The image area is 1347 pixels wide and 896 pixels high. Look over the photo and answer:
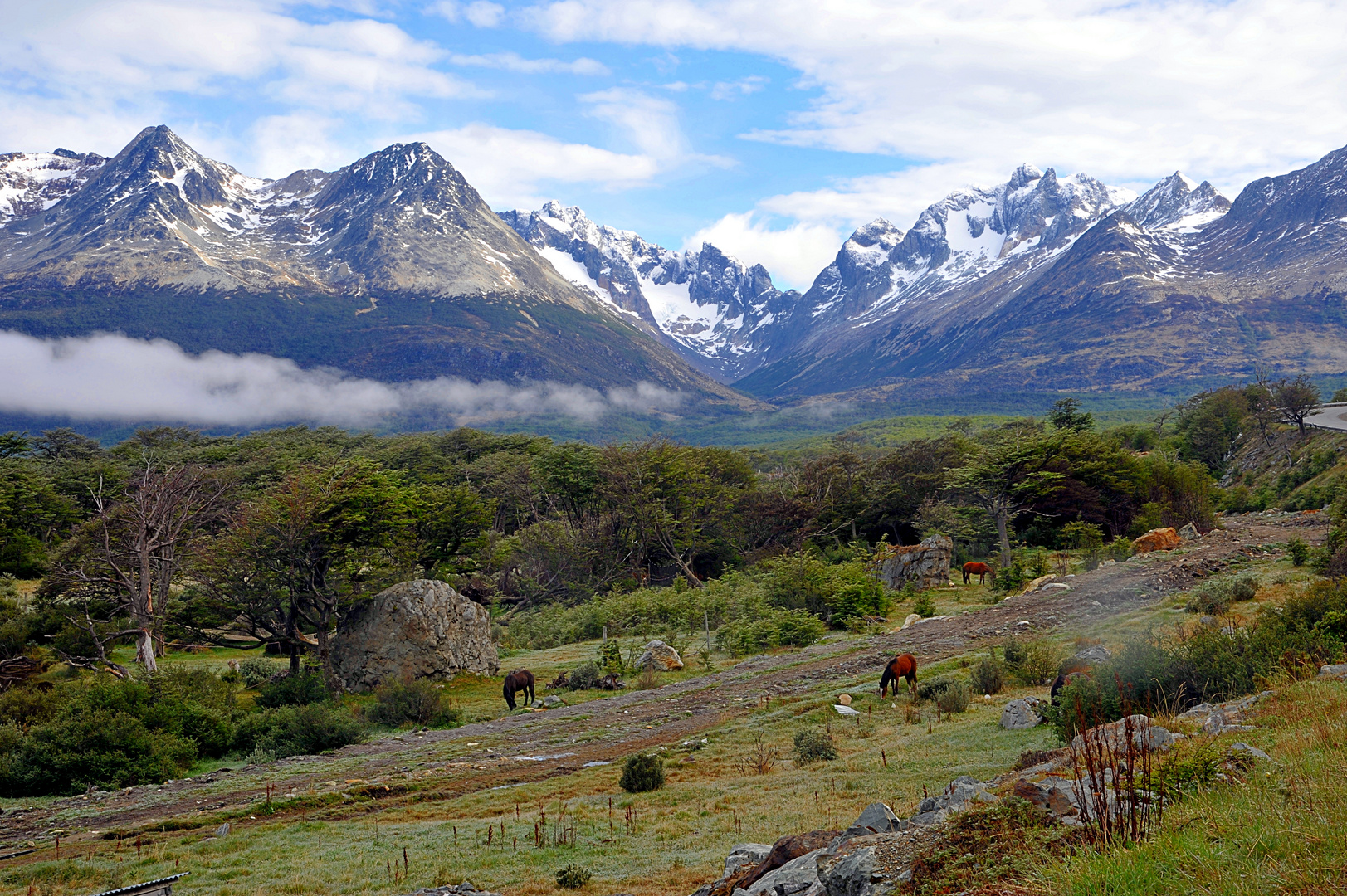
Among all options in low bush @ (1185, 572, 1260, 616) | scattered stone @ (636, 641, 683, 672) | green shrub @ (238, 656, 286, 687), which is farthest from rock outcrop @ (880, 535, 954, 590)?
green shrub @ (238, 656, 286, 687)

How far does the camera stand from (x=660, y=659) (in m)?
24.5

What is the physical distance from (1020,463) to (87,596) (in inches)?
1439

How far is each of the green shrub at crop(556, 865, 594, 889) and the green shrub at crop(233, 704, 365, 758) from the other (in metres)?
11.1

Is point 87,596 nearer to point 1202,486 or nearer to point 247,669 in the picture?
point 247,669

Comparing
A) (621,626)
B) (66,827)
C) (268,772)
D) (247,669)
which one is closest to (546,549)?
(621,626)

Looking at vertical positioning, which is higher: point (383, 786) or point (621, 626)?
point (383, 786)

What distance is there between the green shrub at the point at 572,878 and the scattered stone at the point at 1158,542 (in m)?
25.5

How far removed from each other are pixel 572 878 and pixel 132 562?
23.7m

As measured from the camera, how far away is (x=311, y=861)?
9.74m

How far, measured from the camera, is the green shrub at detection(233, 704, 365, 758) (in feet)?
56.5

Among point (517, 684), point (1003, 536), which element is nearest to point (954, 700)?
point (517, 684)

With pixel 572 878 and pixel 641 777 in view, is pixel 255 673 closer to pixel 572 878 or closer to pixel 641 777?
pixel 641 777

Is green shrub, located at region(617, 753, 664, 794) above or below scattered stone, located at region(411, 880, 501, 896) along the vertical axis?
below

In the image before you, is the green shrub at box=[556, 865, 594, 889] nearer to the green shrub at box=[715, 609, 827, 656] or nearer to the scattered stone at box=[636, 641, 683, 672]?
the scattered stone at box=[636, 641, 683, 672]
